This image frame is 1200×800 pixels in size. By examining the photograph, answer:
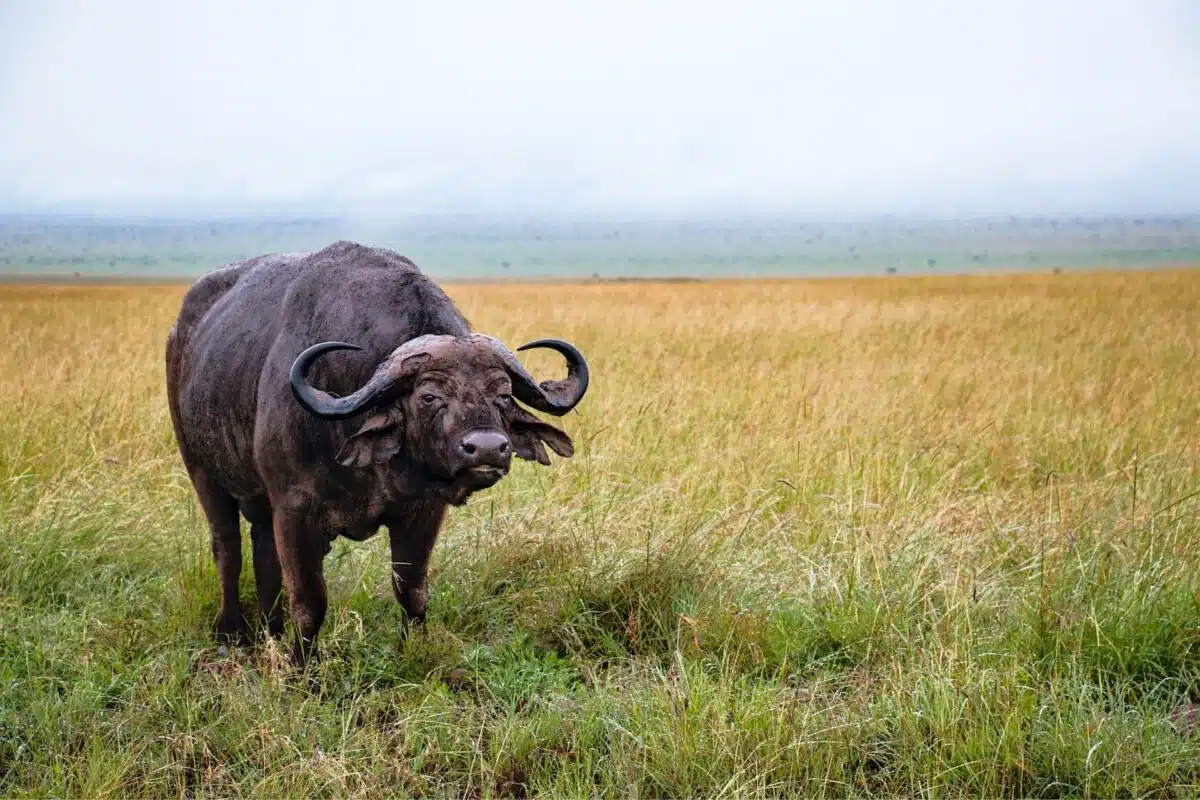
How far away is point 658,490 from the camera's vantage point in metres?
6.89

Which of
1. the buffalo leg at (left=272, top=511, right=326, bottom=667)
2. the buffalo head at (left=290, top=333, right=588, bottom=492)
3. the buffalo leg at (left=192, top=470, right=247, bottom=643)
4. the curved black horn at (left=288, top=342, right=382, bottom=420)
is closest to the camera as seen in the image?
the buffalo head at (left=290, top=333, right=588, bottom=492)

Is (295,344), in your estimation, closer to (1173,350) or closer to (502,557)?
(502,557)

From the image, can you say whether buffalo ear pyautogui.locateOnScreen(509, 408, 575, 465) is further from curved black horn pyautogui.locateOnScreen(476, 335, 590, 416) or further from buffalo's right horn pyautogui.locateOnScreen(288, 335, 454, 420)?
buffalo's right horn pyautogui.locateOnScreen(288, 335, 454, 420)

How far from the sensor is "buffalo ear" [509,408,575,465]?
14.7ft

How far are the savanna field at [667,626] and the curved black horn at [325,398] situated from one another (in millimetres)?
1123

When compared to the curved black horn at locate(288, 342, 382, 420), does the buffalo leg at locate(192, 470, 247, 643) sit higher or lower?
lower

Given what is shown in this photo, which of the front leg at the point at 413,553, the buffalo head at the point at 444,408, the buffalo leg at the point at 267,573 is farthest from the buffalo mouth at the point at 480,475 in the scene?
the buffalo leg at the point at 267,573

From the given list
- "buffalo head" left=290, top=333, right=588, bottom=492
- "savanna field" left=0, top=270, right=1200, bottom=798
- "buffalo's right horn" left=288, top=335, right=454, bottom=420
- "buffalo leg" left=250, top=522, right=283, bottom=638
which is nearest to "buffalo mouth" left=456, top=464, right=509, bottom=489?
"buffalo head" left=290, top=333, right=588, bottom=492

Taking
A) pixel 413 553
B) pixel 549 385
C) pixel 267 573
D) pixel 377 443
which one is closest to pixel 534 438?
pixel 549 385

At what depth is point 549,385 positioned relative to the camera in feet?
15.3

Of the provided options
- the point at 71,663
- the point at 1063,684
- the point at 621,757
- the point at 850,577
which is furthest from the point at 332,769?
the point at 1063,684

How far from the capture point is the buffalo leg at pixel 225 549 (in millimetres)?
5566

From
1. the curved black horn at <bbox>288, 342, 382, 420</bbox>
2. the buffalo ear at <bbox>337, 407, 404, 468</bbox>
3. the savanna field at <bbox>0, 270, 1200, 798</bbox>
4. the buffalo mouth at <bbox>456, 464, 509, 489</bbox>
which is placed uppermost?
the curved black horn at <bbox>288, 342, 382, 420</bbox>

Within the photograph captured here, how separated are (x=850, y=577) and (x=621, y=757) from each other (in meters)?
1.67
